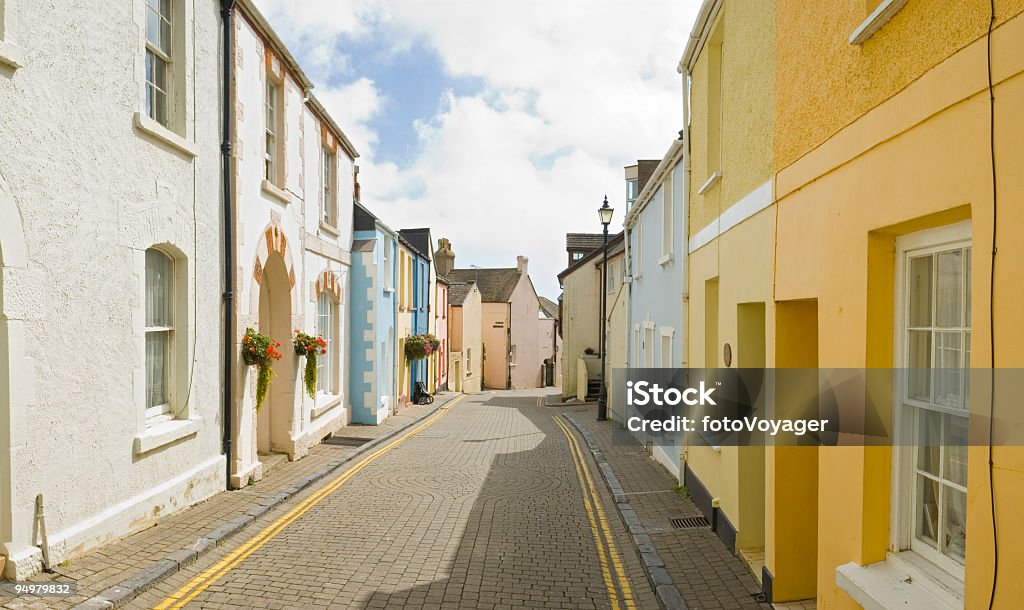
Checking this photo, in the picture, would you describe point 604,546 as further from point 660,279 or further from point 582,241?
point 582,241

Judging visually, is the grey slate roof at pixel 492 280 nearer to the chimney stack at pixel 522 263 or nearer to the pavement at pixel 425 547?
the chimney stack at pixel 522 263

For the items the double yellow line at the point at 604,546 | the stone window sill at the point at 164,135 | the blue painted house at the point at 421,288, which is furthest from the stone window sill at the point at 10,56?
the blue painted house at the point at 421,288

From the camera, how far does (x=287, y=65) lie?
41.0ft

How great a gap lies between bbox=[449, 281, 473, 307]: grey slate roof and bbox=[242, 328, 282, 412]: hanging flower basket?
29.4m

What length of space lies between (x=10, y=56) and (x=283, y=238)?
6681 millimetres

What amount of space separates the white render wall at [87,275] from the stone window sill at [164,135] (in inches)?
1.4

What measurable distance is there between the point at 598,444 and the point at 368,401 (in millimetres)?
6474

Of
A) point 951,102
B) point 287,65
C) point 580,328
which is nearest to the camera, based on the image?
point 951,102

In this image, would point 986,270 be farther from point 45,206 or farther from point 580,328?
point 580,328

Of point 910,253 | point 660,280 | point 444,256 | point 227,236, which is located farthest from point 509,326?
point 910,253

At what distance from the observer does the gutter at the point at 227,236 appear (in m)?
9.64

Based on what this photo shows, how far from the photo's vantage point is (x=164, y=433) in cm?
786

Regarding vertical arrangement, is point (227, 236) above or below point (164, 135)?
below

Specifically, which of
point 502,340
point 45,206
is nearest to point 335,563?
point 45,206
